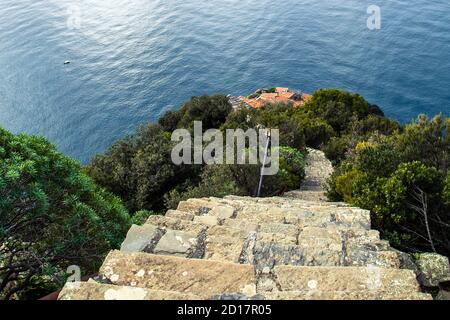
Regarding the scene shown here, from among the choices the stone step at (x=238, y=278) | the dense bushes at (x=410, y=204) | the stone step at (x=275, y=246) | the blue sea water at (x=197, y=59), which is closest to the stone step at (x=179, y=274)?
the stone step at (x=238, y=278)

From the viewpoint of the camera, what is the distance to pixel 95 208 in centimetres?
928

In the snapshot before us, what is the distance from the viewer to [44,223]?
8.27 m

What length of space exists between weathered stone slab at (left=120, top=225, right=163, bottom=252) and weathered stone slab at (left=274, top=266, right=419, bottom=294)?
1.94m

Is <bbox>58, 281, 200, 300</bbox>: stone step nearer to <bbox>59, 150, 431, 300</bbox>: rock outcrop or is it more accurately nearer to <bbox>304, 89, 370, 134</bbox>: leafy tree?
<bbox>59, 150, 431, 300</bbox>: rock outcrop

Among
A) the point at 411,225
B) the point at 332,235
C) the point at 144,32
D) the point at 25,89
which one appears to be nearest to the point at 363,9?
the point at 144,32

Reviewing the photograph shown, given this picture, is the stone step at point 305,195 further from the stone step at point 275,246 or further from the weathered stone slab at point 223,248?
the weathered stone slab at point 223,248

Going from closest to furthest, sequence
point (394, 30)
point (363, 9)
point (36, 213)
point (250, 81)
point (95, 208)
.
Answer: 1. point (36, 213)
2. point (95, 208)
3. point (250, 81)
4. point (394, 30)
5. point (363, 9)

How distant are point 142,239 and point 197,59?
6803cm

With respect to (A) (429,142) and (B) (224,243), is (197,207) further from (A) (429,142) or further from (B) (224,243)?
(A) (429,142)

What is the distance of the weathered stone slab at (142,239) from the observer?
19.0 ft

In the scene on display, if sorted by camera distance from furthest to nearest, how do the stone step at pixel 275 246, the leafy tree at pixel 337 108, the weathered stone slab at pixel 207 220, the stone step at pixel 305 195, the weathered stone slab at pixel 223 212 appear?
the leafy tree at pixel 337 108 → the stone step at pixel 305 195 → the weathered stone slab at pixel 223 212 → the weathered stone slab at pixel 207 220 → the stone step at pixel 275 246
